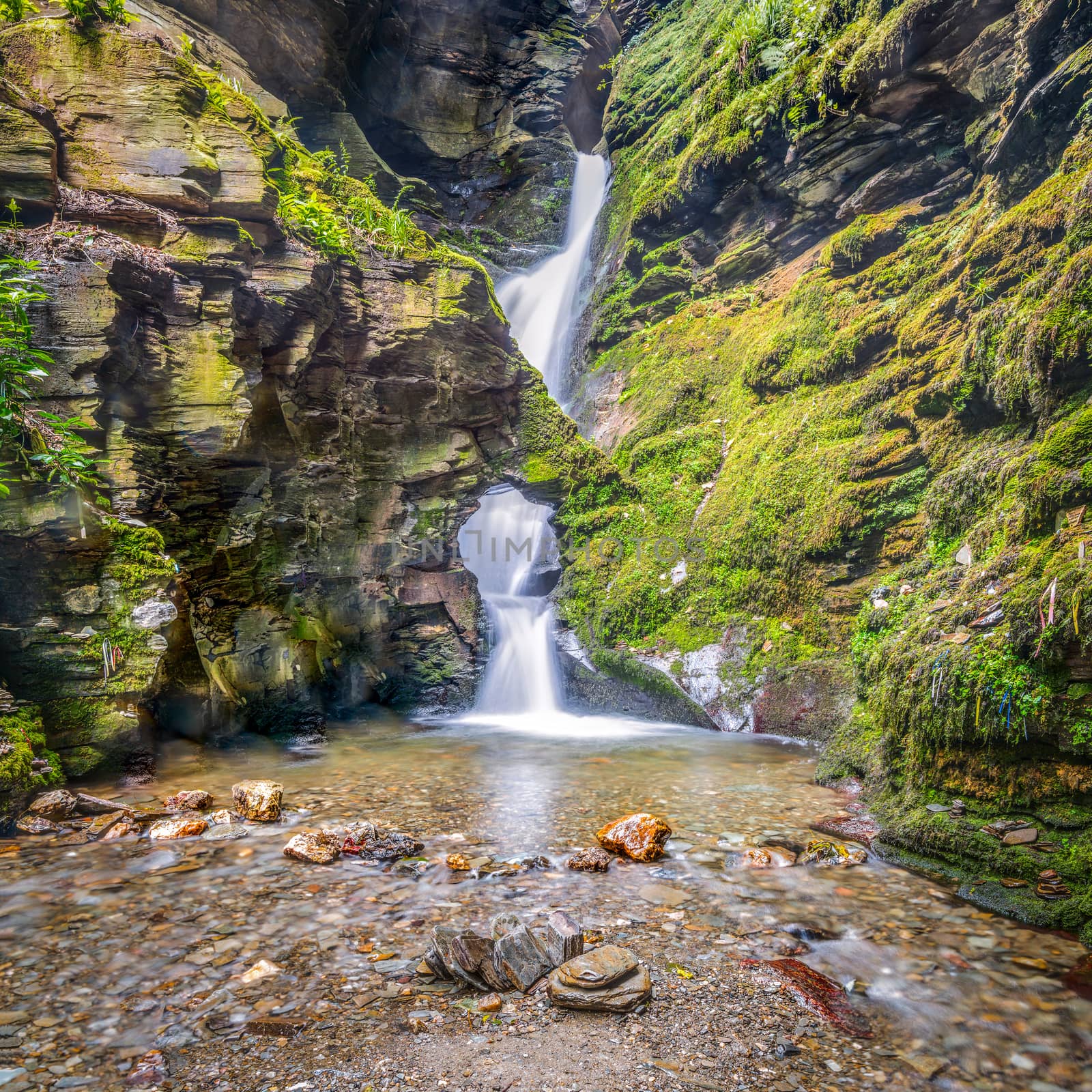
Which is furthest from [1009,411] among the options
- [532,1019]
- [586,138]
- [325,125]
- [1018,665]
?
[586,138]

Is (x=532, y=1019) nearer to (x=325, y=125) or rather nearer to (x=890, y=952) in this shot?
(x=890, y=952)

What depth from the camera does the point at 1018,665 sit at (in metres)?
4.18

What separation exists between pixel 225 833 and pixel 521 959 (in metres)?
2.99

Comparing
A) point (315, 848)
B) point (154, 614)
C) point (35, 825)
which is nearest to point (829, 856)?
point (315, 848)

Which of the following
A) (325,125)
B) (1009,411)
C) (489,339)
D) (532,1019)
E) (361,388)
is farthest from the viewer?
(325,125)

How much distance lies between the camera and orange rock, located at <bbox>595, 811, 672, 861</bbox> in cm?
440

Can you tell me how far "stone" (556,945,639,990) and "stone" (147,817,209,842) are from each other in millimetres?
3274

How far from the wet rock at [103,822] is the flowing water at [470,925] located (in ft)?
0.62

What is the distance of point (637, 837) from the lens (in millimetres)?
4504

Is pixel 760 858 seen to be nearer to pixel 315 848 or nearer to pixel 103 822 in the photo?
pixel 315 848

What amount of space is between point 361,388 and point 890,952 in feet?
31.3

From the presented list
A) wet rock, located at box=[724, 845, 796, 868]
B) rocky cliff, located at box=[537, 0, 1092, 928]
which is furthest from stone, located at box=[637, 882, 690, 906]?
rocky cliff, located at box=[537, 0, 1092, 928]

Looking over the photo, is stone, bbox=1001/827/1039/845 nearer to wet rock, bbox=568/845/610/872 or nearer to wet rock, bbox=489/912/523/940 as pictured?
wet rock, bbox=568/845/610/872

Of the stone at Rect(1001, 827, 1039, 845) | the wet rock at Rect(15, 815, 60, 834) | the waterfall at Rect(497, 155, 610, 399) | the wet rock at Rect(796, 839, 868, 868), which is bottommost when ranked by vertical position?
the wet rock at Rect(15, 815, 60, 834)
